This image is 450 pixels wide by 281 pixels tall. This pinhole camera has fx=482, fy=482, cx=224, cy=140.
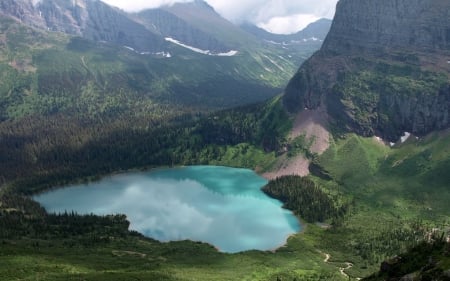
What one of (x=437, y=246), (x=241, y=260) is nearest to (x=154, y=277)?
(x=241, y=260)

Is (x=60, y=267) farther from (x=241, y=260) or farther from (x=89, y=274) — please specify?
(x=241, y=260)

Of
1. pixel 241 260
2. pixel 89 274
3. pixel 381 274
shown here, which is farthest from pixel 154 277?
pixel 381 274

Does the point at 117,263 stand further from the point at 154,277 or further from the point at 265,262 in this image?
the point at 265,262

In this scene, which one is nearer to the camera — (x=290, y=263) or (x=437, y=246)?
(x=437, y=246)

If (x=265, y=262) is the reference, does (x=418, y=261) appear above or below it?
below

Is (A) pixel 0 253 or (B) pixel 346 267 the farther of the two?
(B) pixel 346 267

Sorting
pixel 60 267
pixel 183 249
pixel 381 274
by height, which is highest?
pixel 183 249

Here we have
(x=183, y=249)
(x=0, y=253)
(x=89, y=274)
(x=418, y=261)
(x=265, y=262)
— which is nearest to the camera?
(x=418, y=261)

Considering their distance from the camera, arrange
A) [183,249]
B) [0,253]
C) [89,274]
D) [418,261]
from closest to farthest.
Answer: [418,261]
[89,274]
[0,253]
[183,249]

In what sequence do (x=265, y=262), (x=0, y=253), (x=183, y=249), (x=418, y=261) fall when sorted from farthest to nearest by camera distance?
(x=183, y=249) → (x=265, y=262) → (x=0, y=253) → (x=418, y=261)
